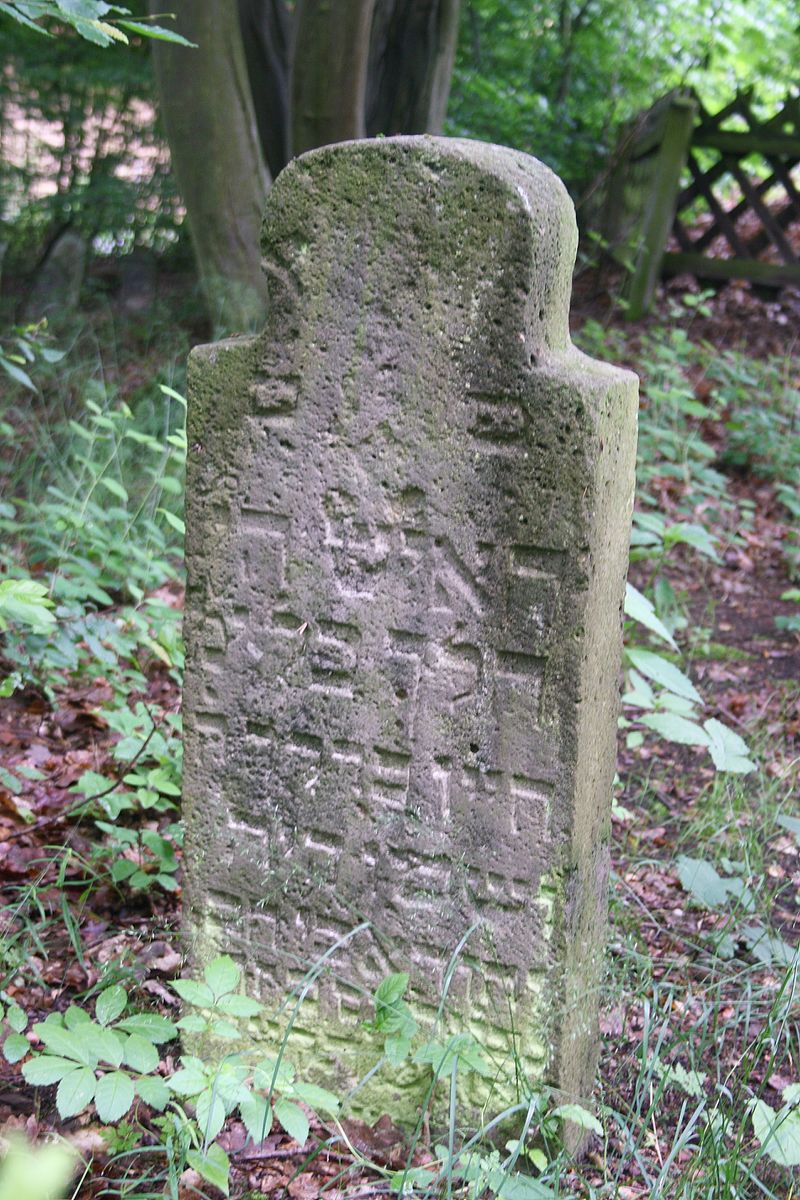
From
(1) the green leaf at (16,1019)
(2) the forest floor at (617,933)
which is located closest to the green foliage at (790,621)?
(2) the forest floor at (617,933)

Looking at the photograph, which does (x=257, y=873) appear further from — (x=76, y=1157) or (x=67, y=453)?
(x=67, y=453)

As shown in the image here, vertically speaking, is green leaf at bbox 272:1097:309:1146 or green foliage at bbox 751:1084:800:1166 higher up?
green foliage at bbox 751:1084:800:1166

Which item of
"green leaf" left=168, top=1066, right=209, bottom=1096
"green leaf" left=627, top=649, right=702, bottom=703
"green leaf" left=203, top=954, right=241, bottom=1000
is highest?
"green leaf" left=627, top=649, right=702, bottom=703

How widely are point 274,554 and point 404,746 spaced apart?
1.46 ft

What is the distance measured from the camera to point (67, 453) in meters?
5.07

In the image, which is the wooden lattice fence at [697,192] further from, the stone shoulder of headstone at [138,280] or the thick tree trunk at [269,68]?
the stone shoulder of headstone at [138,280]

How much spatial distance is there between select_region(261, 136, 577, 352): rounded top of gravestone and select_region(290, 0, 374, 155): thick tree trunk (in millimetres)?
4255

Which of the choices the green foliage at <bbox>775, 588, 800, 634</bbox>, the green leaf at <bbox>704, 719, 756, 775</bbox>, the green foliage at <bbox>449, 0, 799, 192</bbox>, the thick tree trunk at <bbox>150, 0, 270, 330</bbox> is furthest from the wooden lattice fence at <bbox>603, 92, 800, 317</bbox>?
the green leaf at <bbox>704, 719, 756, 775</bbox>

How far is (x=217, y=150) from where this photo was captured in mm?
5977

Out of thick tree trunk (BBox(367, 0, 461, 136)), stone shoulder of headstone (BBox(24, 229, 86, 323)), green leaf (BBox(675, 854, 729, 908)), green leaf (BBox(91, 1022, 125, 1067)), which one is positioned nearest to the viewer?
green leaf (BBox(91, 1022, 125, 1067))

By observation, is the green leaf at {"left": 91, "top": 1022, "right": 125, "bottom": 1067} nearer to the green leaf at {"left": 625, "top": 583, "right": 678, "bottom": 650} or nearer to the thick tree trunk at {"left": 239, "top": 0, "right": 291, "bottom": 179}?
the green leaf at {"left": 625, "top": 583, "right": 678, "bottom": 650}

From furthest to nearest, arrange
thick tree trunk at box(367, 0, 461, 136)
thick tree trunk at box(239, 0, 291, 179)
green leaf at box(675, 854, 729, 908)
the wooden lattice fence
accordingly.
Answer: the wooden lattice fence, thick tree trunk at box(367, 0, 461, 136), thick tree trunk at box(239, 0, 291, 179), green leaf at box(675, 854, 729, 908)

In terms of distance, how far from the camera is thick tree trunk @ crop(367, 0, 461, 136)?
708 cm

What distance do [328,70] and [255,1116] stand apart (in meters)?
5.46
